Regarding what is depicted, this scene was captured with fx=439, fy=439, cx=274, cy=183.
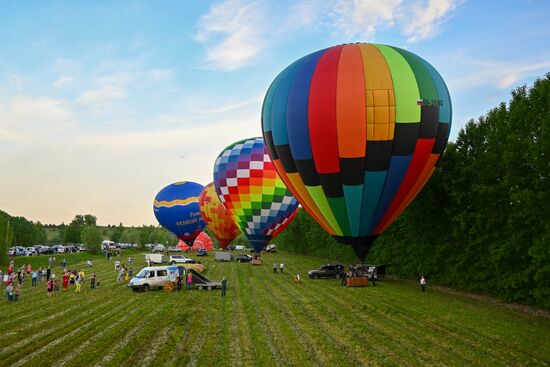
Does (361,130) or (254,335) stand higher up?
(361,130)

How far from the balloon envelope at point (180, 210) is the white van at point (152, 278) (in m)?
35.5

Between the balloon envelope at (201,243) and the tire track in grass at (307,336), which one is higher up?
the balloon envelope at (201,243)

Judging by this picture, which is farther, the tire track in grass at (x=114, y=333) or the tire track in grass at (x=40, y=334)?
the tire track in grass at (x=40, y=334)

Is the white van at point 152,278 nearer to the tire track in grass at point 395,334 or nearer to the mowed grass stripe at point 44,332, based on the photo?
the mowed grass stripe at point 44,332

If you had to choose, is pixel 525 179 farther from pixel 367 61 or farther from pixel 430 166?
pixel 367 61

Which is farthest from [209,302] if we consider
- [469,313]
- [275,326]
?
[469,313]

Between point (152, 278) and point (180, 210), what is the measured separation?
36.3 metres

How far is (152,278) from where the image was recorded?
26.6m

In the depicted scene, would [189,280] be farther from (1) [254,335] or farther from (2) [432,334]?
(2) [432,334]

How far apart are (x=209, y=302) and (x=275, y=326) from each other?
21.4ft

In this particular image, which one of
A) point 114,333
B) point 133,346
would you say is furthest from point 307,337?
point 114,333

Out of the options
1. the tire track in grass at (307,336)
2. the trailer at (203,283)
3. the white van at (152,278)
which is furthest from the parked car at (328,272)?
the tire track in grass at (307,336)

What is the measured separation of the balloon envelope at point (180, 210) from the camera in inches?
2459

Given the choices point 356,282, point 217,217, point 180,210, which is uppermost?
point 180,210
